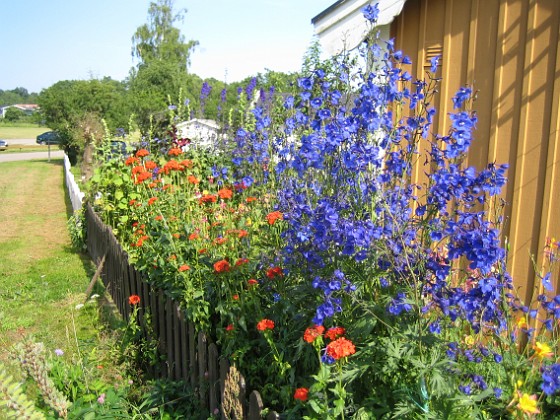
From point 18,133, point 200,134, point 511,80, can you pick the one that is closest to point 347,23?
point 511,80

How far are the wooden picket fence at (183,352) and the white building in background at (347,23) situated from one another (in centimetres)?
212

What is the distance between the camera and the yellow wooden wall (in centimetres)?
353

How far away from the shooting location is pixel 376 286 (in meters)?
2.40

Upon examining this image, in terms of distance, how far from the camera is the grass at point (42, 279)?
4.93 m

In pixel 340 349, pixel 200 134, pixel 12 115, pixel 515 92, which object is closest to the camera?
pixel 340 349

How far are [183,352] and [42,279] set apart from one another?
13.5 feet

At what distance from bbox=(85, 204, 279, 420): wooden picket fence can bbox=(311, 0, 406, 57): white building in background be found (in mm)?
2115

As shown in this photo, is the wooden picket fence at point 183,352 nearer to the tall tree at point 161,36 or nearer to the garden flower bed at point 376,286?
the garden flower bed at point 376,286

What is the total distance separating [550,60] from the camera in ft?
11.5

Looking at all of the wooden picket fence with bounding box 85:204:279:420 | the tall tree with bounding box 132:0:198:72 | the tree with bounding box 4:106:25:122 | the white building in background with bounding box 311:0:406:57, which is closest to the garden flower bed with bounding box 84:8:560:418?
the wooden picket fence with bounding box 85:204:279:420

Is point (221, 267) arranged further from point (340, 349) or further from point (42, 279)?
point (42, 279)

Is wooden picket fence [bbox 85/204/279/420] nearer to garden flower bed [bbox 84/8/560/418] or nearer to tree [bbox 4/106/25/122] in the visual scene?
garden flower bed [bbox 84/8/560/418]

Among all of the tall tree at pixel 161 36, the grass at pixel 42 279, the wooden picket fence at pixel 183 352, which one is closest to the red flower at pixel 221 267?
the wooden picket fence at pixel 183 352

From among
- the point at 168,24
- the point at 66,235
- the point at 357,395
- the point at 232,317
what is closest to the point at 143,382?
the point at 232,317
